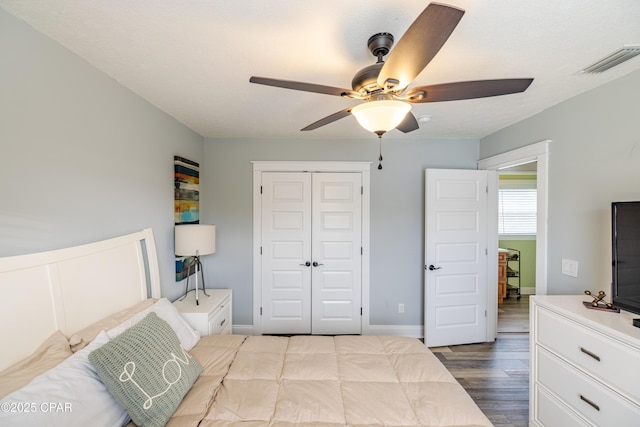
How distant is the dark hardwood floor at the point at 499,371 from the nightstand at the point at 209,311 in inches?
92.9

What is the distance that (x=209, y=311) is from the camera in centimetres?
224

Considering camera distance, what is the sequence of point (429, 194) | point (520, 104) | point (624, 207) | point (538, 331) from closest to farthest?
point (624, 207) < point (538, 331) < point (520, 104) < point (429, 194)

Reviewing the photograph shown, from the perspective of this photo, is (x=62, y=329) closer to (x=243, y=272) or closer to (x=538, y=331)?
(x=243, y=272)

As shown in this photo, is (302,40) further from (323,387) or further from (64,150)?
(323,387)

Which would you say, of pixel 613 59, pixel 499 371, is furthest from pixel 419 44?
pixel 499 371

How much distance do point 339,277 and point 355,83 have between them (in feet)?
8.14

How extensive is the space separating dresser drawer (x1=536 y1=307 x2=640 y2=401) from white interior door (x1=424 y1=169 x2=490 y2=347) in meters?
1.29

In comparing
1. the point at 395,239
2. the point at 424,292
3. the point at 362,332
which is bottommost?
the point at 362,332

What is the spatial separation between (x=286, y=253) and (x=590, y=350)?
8.81 ft

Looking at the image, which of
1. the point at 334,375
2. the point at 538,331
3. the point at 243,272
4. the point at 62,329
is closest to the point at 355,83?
the point at 334,375

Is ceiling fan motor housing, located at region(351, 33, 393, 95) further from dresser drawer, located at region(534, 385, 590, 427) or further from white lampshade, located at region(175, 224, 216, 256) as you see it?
dresser drawer, located at region(534, 385, 590, 427)

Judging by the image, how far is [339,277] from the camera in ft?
10.7

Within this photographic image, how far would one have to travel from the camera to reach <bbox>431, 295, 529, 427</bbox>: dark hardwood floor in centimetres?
208

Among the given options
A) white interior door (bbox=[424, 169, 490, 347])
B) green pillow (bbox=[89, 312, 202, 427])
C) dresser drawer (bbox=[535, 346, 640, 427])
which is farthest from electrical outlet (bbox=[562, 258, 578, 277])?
green pillow (bbox=[89, 312, 202, 427])
